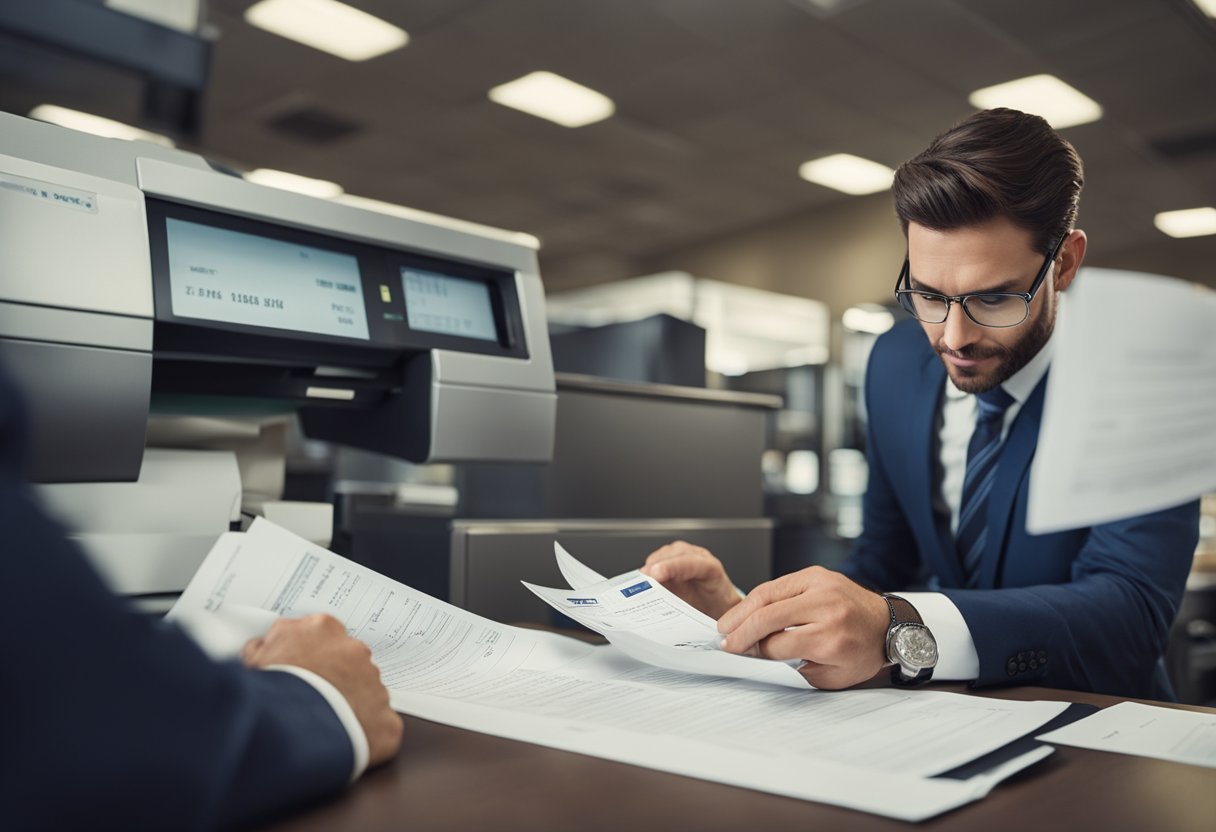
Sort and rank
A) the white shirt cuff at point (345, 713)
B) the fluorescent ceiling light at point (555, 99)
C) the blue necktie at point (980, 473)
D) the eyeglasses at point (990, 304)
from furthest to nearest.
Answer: the fluorescent ceiling light at point (555, 99) → the blue necktie at point (980, 473) → the eyeglasses at point (990, 304) → the white shirt cuff at point (345, 713)

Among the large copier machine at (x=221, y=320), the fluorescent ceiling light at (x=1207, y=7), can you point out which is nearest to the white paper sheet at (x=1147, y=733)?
the large copier machine at (x=221, y=320)

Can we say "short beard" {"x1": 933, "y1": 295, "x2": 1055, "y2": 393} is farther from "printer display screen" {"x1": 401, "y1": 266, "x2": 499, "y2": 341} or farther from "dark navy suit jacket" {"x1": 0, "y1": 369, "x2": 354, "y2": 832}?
"dark navy suit jacket" {"x1": 0, "y1": 369, "x2": 354, "y2": 832}

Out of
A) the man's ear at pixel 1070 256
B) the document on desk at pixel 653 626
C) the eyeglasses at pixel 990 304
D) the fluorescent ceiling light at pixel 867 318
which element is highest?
the fluorescent ceiling light at pixel 867 318

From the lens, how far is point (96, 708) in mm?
323

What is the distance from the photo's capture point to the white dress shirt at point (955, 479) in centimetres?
73

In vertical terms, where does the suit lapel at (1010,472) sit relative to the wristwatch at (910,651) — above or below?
above

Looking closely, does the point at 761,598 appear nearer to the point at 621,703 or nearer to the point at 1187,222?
the point at 621,703

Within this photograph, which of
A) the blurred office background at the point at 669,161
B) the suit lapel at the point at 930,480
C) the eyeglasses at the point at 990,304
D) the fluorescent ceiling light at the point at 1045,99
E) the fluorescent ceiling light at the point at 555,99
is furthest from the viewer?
the fluorescent ceiling light at the point at 555,99

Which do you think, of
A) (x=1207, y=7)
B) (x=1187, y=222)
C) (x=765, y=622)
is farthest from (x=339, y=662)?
(x=1187, y=222)

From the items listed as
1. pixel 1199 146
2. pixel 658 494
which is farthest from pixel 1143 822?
pixel 1199 146

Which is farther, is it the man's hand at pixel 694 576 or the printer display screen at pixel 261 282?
the man's hand at pixel 694 576

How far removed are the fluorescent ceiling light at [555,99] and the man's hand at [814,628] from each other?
4231 millimetres

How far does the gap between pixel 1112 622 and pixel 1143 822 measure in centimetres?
51

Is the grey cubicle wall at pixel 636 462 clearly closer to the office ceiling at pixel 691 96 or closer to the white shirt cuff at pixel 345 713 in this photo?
the white shirt cuff at pixel 345 713
